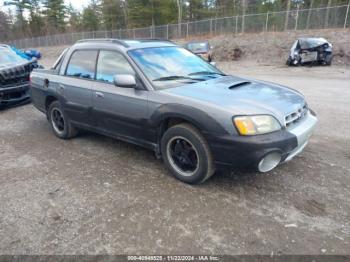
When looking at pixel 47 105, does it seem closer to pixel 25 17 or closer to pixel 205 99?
pixel 205 99

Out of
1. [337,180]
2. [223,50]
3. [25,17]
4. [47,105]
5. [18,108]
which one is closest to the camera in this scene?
[337,180]

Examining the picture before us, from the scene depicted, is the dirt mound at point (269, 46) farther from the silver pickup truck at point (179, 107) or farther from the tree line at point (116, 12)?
the silver pickup truck at point (179, 107)

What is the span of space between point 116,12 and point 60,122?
49.9 m

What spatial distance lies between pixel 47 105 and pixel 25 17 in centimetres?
6900

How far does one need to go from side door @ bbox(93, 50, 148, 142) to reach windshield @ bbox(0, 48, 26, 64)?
5236 millimetres

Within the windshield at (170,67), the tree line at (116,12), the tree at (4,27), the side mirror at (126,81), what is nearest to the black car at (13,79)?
the windshield at (170,67)

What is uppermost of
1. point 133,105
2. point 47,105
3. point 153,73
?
point 153,73

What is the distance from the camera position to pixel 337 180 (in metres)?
3.63

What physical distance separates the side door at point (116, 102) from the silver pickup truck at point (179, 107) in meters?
0.01

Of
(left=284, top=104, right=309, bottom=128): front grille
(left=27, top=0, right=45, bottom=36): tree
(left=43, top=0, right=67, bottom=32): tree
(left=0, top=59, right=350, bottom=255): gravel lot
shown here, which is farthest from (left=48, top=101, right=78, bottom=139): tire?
(left=27, top=0, right=45, bottom=36): tree

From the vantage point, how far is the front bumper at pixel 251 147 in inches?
118

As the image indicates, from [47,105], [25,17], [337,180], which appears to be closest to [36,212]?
[47,105]

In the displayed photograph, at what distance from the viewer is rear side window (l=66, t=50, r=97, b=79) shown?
177 inches

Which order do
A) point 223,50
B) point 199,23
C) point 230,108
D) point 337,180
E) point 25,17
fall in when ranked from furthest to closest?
point 25,17 → point 199,23 → point 223,50 → point 337,180 → point 230,108
